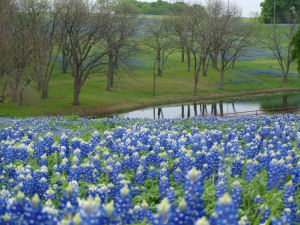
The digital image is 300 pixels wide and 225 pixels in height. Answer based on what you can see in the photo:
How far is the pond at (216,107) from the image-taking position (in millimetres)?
43156

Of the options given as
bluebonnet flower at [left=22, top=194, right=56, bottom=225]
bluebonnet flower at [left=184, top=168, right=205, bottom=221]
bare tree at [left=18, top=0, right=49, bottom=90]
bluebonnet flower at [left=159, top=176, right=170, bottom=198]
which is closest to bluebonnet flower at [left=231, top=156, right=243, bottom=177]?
bluebonnet flower at [left=159, top=176, right=170, bottom=198]

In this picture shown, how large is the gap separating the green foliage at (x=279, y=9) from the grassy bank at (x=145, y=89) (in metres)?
42.2

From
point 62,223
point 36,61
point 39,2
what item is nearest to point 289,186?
point 62,223

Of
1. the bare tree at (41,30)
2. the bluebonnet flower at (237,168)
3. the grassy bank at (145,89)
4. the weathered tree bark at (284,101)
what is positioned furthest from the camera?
the weathered tree bark at (284,101)

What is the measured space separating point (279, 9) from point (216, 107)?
84.0 meters

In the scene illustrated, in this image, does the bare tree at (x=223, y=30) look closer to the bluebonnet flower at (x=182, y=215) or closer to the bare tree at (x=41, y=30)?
the bare tree at (x=41, y=30)

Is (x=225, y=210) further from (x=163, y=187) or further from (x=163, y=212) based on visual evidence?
(x=163, y=187)

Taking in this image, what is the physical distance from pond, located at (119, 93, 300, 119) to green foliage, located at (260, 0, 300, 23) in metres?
71.1

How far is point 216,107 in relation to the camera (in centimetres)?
4788

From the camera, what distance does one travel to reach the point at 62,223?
3.06 meters

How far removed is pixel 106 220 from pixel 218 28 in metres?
57.5

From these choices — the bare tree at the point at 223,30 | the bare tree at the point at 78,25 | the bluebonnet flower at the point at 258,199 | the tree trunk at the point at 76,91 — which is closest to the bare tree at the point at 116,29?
the bare tree at the point at 78,25

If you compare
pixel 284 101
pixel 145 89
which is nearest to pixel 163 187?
pixel 284 101

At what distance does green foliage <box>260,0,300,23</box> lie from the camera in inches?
4589
